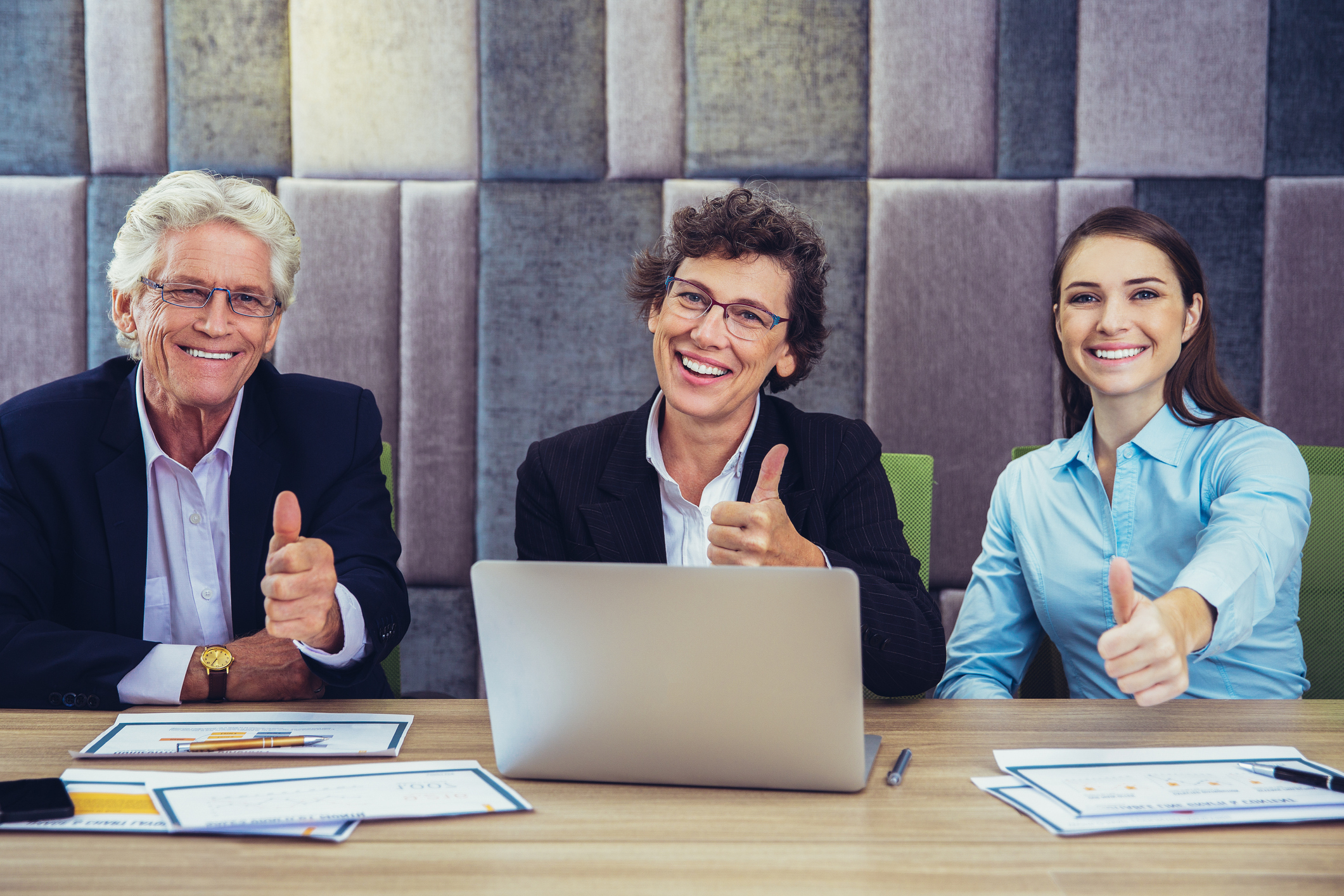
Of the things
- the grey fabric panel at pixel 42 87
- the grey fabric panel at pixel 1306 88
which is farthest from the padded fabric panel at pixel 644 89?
the grey fabric panel at pixel 1306 88

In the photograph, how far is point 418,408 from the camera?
2.29 meters

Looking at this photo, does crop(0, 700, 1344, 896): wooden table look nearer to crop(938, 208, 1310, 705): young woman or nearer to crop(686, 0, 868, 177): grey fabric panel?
crop(938, 208, 1310, 705): young woman

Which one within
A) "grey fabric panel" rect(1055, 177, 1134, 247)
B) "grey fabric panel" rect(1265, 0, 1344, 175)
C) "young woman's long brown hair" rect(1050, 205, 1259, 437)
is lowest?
"young woman's long brown hair" rect(1050, 205, 1259, 437)

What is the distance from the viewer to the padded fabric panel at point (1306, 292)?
7.14 feet

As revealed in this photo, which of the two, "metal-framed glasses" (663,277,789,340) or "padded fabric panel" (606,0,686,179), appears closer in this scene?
"metal-framed glasses" (663,277,789,340)

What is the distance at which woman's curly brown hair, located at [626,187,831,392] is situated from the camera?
5.23ft

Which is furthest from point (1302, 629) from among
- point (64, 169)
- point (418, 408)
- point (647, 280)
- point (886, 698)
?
point (64, 169)

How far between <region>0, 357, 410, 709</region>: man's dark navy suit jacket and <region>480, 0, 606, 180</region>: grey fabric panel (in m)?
0.90

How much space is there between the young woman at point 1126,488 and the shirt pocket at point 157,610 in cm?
126

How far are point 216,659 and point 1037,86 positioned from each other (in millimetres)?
2079

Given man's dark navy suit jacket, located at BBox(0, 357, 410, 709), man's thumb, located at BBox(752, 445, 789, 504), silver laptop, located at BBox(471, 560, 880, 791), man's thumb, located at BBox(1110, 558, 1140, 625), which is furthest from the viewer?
man's dark navy suit jacket, located at BBox(0, 357, 410, 709)

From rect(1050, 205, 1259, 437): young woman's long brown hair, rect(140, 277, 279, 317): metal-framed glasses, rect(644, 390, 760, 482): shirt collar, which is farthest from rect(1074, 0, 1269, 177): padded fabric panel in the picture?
rect(140, 277, 279, 317): metal-framed glasses

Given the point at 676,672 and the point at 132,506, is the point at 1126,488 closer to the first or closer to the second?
the point at 676,672

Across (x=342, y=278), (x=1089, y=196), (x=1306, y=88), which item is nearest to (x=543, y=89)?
(x=342, y=278)
